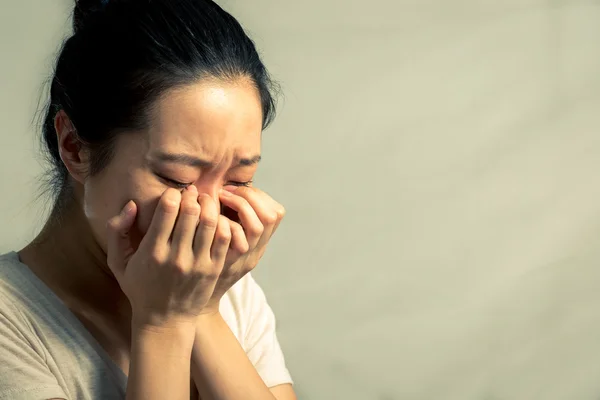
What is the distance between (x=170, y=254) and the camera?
1038 millimetres

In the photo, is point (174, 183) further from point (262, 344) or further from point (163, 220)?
point (262, 344)

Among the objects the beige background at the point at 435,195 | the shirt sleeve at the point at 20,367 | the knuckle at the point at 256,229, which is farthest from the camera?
the beige background at the point at 435,195

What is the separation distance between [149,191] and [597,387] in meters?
1.61

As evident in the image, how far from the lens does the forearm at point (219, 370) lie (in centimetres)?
112

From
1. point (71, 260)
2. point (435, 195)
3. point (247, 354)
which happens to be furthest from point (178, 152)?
point (435, 195)

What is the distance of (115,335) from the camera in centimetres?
118

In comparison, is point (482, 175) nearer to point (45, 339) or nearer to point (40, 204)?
point (40, 204)

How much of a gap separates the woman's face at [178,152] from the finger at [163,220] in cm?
3

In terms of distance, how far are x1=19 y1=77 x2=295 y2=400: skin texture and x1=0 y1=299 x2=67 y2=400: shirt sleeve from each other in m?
0.09

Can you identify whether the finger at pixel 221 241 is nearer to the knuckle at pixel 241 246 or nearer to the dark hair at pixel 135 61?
the knuckle at pixel 241 246

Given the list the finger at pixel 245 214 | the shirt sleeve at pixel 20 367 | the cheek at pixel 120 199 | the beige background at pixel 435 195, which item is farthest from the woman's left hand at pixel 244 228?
the beige background at pixel 435 195

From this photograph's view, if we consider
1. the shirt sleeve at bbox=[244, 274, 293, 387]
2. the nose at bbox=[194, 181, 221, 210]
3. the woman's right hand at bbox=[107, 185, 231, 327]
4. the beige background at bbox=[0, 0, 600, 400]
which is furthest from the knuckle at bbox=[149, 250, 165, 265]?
the beige background at bbox=[0, 0, 600, 400]

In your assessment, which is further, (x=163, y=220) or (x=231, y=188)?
(x=231, y=188)

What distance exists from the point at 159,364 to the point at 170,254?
0.14 m
